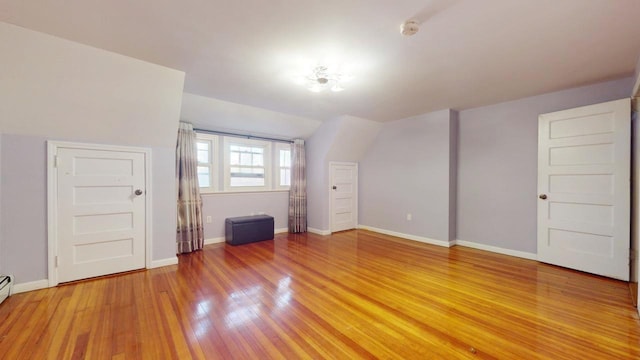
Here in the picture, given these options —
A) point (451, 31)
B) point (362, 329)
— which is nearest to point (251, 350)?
point (362, 329)

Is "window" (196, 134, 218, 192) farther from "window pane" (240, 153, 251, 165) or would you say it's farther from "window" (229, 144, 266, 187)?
"window pane" (240, 153, 251, 165)

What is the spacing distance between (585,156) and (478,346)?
2891mm

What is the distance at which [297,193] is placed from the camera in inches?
214

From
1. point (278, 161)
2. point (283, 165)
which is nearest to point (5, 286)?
point (278, 161)

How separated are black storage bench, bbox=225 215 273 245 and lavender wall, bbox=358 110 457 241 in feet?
7.29

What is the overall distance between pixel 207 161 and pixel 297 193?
1904 millimetres

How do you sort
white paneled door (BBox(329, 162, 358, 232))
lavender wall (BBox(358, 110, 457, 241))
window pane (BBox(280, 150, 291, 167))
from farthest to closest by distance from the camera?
window pane (BBox(280, 150, 291, 167))
white paneled door (BBox(329, 162, 358, 232))
lavender wall (BBox(358, 110, 457, 241))

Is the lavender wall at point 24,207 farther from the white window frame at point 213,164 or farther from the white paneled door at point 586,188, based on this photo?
the white paneled door at point 586,188

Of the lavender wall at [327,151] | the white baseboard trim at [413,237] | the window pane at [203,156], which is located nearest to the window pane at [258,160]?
the window pane at [203,156]

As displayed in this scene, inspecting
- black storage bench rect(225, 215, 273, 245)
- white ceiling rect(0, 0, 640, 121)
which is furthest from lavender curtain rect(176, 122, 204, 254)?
white ceiling rect(0, 0, 640, 121)

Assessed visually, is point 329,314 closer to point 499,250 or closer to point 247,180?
point 499,250

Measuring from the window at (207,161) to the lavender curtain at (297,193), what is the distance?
1.58m

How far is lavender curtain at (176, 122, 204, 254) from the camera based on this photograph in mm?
3900

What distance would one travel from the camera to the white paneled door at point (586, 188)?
2.82 metres
